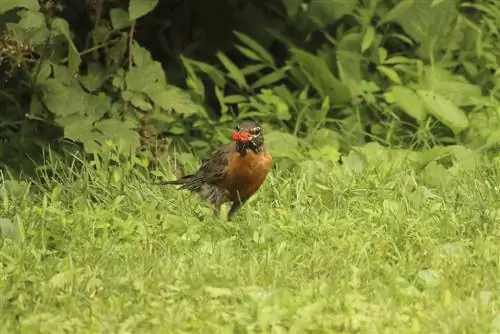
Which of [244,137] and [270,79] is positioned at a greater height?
[244,137]

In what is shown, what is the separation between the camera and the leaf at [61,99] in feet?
24.8

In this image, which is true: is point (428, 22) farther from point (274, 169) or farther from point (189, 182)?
point (189, 182)

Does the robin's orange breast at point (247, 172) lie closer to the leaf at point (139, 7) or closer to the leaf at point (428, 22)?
the leaf at point (139, 7)

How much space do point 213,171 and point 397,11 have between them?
2253 mm

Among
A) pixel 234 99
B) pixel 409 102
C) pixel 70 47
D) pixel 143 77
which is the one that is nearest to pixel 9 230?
pixel 70 47

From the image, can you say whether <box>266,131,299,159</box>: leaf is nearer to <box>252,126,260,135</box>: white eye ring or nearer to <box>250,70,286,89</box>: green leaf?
<box>250,70,286,89</box>: green leaf

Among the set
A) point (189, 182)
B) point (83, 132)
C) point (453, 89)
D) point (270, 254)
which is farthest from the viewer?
point (453, 89)

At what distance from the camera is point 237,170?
667 centimetres

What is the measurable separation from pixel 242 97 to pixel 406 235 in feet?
8.40

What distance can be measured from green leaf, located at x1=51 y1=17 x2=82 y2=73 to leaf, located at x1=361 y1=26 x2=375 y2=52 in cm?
195

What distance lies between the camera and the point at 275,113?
8.44m

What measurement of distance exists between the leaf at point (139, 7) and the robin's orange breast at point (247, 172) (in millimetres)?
1277

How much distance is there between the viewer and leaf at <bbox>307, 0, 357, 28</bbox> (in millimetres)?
8562

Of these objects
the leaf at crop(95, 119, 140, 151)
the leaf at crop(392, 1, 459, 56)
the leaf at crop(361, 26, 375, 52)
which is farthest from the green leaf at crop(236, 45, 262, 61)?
the leaf at crop(95, 119, 140, 151)
